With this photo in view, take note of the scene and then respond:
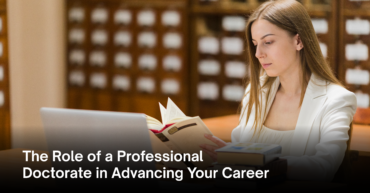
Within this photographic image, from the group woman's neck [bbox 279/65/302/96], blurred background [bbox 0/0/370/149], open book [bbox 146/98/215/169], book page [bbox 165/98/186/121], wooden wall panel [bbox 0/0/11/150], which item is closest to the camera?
open book [bbox 146/98/215/169]

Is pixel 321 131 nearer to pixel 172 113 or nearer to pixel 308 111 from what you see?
pixel 308 111

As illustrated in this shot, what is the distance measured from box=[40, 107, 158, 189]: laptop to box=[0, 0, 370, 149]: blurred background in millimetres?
4163

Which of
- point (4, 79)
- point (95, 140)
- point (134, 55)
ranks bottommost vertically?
point (95, 140)

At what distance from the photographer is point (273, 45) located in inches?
73.5

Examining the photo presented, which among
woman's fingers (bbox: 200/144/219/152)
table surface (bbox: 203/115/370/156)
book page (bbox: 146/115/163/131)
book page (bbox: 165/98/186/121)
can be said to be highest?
book page (bbox: 165/98/186/121)

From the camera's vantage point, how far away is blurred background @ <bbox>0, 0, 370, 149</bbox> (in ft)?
16.8

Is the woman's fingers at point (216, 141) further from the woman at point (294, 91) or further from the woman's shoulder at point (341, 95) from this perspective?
the woman's shoulder at point (341, 95)

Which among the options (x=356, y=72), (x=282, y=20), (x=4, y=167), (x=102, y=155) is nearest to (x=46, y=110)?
(x=102, y=155)

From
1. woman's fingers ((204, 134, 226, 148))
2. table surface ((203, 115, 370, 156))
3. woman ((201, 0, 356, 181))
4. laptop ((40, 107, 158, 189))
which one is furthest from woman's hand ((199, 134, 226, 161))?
table surface ((203, 115, 370, 156))

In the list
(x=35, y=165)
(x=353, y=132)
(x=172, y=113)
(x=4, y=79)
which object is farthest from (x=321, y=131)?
(x=4, y=79)

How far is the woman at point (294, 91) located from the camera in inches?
70.4

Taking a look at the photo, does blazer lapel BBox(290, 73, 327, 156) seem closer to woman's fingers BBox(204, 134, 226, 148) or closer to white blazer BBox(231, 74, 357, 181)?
white blazer BBox(231, 74, 357, 181)

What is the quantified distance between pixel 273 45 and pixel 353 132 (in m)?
1.68

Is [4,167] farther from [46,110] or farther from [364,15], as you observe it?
[364,15]
